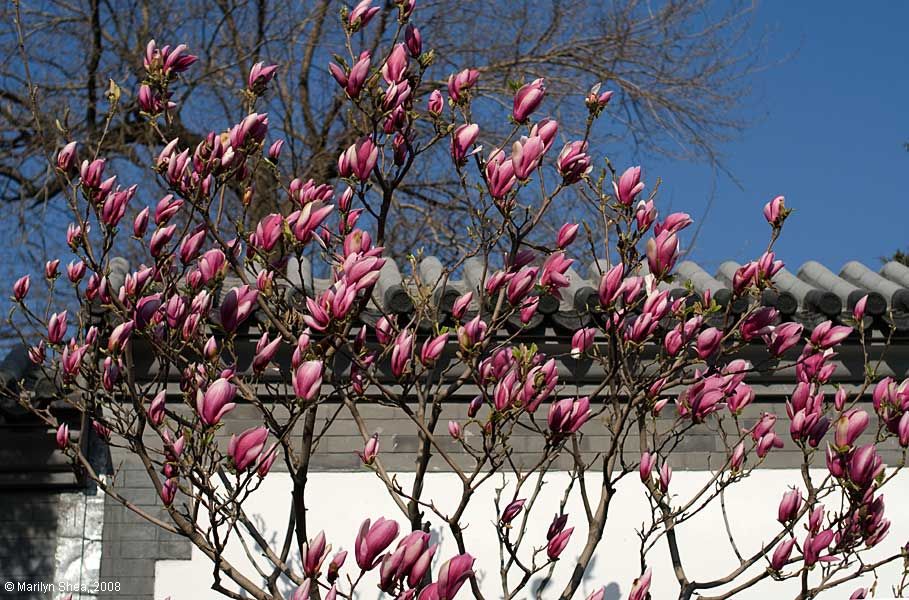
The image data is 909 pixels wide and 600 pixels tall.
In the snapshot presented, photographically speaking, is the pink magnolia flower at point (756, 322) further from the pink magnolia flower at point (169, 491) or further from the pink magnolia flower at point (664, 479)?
the pink magnolia flower at point (169, 491)

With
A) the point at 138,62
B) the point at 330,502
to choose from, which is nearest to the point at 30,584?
the point at 330,502

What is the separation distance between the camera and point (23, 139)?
1090cm

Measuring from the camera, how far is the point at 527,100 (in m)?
2.88

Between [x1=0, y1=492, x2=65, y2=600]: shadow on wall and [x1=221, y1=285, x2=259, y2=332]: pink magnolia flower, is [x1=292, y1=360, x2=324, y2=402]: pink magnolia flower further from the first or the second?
[x1=0, y1=492, x2=65, y2=600]: shadow on wall

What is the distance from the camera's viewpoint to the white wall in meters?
4.27

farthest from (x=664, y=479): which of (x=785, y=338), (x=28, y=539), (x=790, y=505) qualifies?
(x=28, y=539)

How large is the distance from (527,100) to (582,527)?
2009mm

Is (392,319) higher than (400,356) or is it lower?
higher

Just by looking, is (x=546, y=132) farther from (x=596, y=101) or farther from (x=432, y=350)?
(x=432, y=350)

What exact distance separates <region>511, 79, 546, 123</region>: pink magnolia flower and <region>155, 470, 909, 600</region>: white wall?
6.04 ft

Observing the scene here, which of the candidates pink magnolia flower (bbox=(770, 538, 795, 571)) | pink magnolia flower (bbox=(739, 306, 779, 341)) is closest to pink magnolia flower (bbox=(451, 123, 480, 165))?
pink magnolia flower (bbox=(739, 306, 779, 341))

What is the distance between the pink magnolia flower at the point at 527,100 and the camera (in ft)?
9.42

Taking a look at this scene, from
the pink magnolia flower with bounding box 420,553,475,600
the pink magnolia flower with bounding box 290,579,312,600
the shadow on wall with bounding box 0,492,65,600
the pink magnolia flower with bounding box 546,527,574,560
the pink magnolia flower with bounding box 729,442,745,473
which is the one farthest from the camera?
the shadow on wall with bounding box 0,492,65,600

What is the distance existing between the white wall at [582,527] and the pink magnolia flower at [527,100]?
1.84 metres
